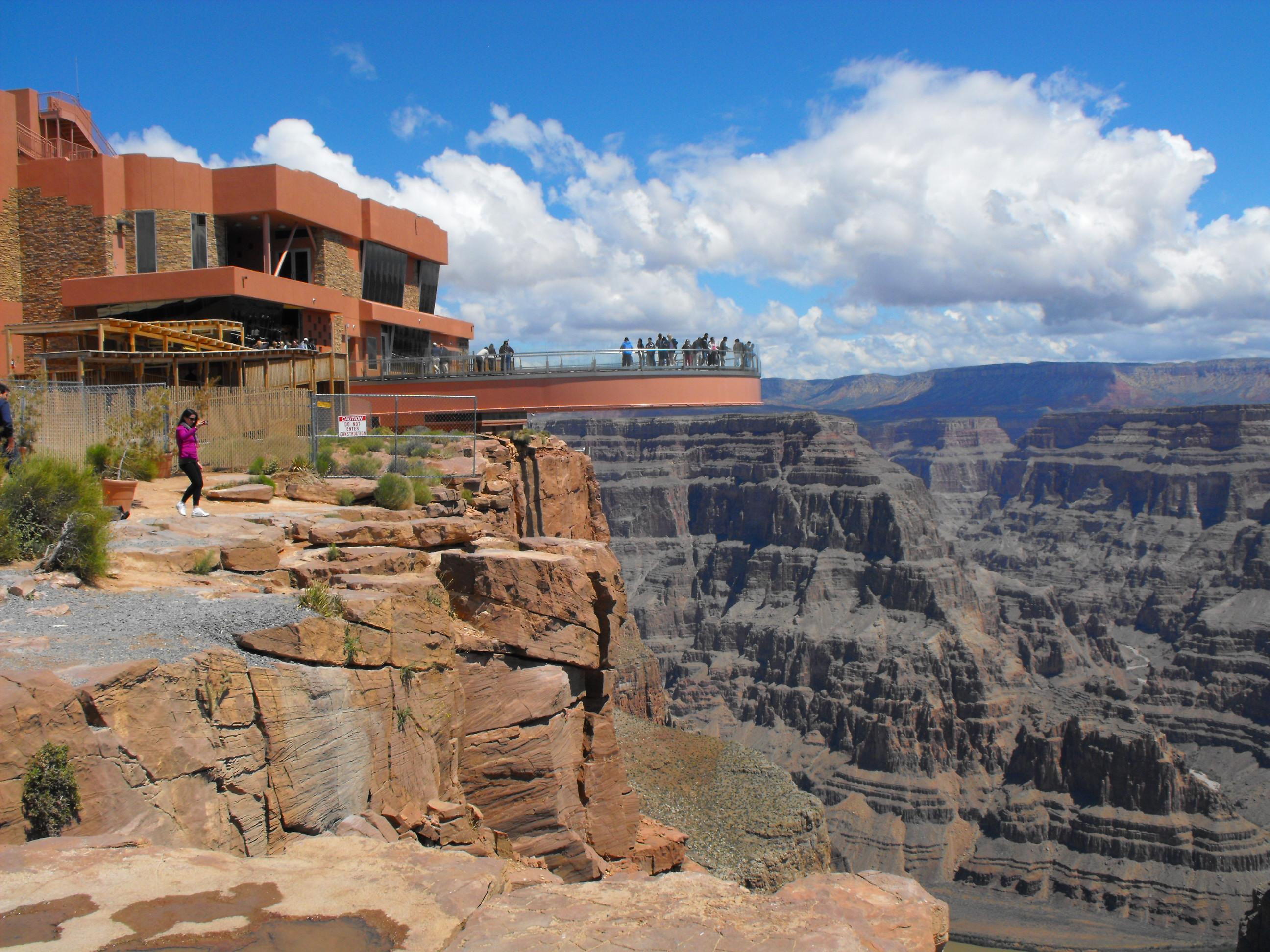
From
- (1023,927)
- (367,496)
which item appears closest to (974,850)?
(1023,927)

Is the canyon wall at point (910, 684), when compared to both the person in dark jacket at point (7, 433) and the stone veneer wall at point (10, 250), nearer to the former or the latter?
the stone veneer wall at point (10, 250)

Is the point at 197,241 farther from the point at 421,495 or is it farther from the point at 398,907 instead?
the point at 398,907

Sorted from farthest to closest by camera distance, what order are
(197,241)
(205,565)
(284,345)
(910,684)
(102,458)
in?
(910,684)
(197,241)
(284,345)
(102,458)
(205,565)

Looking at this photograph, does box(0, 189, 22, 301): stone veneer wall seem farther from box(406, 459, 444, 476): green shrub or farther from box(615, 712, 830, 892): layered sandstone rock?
box(615, 712, 830, 892): layered sandstone rock

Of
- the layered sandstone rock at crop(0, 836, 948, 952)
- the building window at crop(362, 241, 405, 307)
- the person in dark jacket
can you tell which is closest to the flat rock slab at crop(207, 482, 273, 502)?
the person in dark jacket

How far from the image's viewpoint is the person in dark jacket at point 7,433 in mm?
15906

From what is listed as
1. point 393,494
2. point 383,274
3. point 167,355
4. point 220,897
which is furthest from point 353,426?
point 383,274

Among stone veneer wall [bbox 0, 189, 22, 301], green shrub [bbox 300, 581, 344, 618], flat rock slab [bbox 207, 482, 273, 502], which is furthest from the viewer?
stone veneer wall [bbox 0, 189, 22, 301]

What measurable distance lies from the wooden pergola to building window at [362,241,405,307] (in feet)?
24.9

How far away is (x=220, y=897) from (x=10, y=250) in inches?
1394

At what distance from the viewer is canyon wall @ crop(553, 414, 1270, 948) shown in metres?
63.1

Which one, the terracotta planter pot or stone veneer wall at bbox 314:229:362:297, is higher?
stone veneer wall at bbox 314:229:362:297

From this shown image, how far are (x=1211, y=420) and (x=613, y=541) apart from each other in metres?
101

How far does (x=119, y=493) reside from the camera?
1602 centimetres
